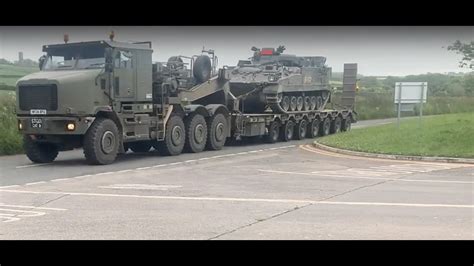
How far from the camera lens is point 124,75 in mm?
15500

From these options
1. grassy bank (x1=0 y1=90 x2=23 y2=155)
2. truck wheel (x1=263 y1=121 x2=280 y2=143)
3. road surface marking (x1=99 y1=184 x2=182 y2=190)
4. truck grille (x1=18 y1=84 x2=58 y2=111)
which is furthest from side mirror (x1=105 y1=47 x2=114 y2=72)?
truck wheel (x1=263 y1=121 x2=280 y2=143)

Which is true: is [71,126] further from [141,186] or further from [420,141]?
[420,141]

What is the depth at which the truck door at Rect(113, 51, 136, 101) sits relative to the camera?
598 inches

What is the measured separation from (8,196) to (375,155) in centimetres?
1064

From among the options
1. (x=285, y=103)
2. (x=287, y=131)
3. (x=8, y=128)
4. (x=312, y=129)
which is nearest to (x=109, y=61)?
(x=8, y=128)

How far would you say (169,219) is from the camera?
7.81 meters

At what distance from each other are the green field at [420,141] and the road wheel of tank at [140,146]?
6.15 metres

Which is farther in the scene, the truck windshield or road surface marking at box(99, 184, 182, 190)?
the truck windshield

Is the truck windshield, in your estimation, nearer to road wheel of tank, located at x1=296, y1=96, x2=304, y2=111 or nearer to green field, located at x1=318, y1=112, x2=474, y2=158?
green field, located at x1=318, y1=112, x2=474, y2=158

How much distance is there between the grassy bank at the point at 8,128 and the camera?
59.9 ft

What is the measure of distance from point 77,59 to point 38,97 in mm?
1441

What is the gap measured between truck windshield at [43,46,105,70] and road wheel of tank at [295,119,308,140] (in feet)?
37.0
